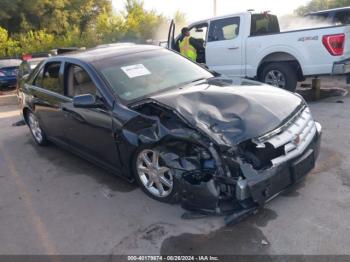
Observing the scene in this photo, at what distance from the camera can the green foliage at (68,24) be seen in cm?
2147

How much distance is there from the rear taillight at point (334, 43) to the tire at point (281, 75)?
2.73 feet

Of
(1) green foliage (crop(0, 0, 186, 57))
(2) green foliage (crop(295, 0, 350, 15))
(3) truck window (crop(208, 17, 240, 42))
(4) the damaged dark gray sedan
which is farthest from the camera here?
(1) green foliage (crop(0, 0, 186, 57))

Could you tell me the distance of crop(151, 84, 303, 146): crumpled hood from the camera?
10.5 ft

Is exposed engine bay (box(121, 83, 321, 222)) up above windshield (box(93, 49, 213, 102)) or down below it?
below

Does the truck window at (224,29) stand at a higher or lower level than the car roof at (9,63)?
higher

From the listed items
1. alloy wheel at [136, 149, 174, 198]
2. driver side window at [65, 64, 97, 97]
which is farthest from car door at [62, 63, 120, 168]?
alloy wheel at [136, 149, 174, 198]

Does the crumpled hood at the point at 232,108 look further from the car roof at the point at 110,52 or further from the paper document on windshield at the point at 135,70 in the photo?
the car roof at the point at 110,52

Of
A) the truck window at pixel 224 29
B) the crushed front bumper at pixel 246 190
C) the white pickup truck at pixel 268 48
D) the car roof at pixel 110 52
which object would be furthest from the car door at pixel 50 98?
the truck window at pixel 224 29

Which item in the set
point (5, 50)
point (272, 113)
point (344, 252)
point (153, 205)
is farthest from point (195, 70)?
point (5, 50)

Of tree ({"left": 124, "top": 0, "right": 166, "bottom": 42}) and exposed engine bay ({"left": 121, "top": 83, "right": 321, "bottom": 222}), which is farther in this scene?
tree ({"left": 124, "top": 0, "right": 166, "bottom": 42})

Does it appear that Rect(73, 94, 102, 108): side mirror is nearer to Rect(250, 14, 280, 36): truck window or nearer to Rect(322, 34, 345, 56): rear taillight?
Rect(322, 34, 345, 56): rear taillight

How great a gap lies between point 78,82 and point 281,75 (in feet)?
14.6

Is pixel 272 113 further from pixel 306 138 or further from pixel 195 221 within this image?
pixel 195 221

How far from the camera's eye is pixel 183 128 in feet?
10.9
